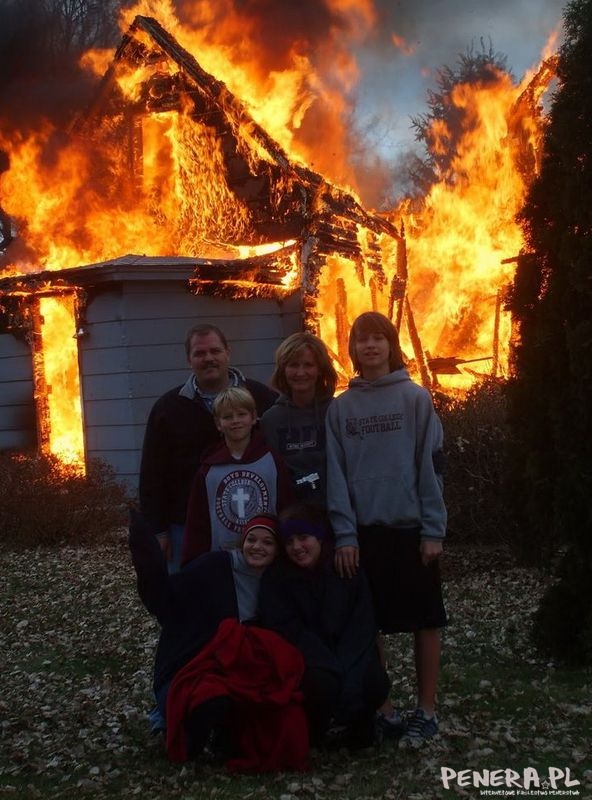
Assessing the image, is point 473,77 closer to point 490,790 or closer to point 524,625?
point 524,625

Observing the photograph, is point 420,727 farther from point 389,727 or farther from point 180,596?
point 180,596

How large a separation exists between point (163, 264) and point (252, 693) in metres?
8.29

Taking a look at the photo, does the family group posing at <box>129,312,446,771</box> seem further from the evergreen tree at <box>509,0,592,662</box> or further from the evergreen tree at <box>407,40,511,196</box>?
the evergreen tree at <box>407,40,511,196</box>

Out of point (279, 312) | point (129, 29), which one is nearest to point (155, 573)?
point (279, 312)

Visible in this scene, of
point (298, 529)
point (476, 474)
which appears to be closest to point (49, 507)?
point (476, 474)

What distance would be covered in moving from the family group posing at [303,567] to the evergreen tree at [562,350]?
3.77 ft

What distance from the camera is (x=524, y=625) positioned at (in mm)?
6250

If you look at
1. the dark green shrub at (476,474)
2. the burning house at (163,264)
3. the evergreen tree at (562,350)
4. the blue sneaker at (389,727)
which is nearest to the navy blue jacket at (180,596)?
the blue sneaker at (389,727)

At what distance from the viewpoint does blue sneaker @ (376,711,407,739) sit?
4.38 metres

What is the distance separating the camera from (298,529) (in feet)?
14.0

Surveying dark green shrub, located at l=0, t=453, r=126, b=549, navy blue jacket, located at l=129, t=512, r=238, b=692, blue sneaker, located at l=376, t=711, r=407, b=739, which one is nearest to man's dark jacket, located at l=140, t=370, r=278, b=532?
navy blue jacket, located at l=129, t=512, r=238, b=692

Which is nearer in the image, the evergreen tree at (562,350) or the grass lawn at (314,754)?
the grass lawn at (314,754)

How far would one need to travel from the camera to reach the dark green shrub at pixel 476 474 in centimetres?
796

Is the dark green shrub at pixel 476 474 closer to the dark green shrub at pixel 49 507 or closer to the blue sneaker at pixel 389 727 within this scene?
the blue sneaker at pixel 389 727
